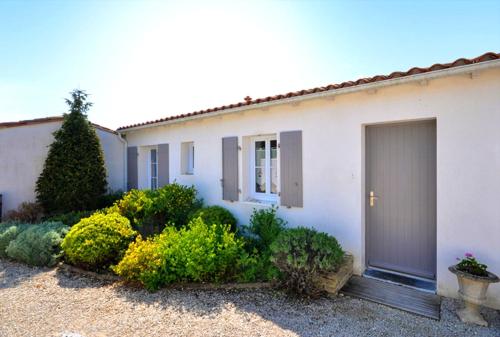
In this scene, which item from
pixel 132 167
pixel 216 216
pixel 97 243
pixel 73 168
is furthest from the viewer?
pixel 132 167

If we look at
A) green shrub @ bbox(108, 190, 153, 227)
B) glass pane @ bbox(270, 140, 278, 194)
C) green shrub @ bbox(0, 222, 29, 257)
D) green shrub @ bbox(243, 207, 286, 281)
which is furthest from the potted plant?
green shrub @ bbox(0, 222, 29, 257)

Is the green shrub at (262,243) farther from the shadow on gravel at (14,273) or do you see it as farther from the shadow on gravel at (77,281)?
the shadow on gravel at (14,273)

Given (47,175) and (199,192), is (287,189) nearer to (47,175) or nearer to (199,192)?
(199,192)

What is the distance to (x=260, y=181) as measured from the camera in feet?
22.1

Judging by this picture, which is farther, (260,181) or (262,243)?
(260,181)

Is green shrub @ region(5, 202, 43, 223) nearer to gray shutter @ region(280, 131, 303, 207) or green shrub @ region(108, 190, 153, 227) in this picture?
green shrub @ region(108, 190, 153, 227)

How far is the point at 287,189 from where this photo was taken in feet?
18.9

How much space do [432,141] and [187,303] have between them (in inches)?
181

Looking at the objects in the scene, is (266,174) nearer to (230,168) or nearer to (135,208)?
(230,168)

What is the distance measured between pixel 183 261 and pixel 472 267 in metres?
4.15

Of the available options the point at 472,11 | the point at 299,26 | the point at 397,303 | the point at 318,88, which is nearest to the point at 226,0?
the point at 299,26

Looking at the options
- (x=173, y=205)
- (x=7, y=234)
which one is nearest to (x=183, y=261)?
(x=173, y=205)

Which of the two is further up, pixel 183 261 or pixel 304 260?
pixel 304 260

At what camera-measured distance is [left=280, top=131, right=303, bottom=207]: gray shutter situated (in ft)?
18.3
